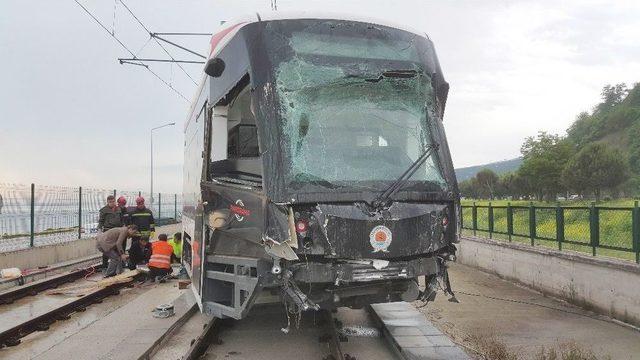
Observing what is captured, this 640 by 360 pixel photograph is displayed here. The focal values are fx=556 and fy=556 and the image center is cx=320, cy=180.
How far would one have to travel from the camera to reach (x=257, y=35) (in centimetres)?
554

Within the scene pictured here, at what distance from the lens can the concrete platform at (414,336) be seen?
21.2ft

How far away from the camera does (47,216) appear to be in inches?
645

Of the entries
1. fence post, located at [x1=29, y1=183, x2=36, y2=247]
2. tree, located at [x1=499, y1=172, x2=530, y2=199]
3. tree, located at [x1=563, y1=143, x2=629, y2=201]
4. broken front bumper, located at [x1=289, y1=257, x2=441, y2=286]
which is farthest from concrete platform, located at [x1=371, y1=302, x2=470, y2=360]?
tree, located at [x1=499, y1=172, x2=530, y2=199]

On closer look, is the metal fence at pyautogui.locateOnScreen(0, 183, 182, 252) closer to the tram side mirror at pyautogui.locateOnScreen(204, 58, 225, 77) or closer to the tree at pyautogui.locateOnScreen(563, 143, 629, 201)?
the tram side mirror at pyautogui.locateOnScreen(204, 58, 225, 77)

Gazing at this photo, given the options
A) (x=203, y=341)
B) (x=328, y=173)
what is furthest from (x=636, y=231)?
(x=203, y=341)

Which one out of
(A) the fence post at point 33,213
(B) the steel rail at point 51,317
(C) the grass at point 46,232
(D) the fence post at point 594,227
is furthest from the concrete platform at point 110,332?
(D) the fence post at point 594,227

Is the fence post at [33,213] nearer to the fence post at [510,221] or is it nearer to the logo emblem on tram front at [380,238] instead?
the fence post at [510,221]

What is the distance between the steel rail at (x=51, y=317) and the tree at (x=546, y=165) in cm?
7143

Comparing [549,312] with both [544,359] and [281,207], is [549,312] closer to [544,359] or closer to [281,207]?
[544,359]

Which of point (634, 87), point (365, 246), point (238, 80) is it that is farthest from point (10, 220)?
point (634, 87)

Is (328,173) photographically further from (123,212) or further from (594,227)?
(123,212)

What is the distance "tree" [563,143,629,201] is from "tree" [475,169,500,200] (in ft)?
166

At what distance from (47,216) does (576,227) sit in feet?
46.5

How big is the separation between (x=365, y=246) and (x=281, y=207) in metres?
0.84
